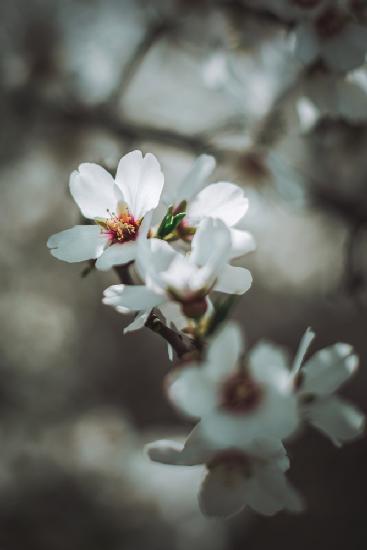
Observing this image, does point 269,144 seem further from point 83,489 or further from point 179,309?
point 83,489

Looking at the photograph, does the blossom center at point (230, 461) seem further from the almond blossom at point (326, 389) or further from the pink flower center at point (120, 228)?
the pink flower center at point (120, 228)

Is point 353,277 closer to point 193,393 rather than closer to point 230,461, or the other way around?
point 230,461

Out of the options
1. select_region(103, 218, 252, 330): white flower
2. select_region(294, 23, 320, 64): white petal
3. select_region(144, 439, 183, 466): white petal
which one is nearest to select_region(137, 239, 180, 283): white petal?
select_region(103, 218, 252, 330): white flower

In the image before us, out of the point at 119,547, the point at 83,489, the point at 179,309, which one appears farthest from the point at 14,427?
the point at 179,309

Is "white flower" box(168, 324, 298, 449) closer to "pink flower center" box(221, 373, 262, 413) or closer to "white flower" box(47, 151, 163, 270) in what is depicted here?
"pink flower center" box(221, 373, 262, 413)

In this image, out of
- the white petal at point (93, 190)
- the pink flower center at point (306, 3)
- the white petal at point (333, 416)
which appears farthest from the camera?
the pink flower center at point (306, 3)

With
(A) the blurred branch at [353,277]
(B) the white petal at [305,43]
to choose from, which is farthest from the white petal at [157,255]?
(A) the blurred branch at [353,277]
